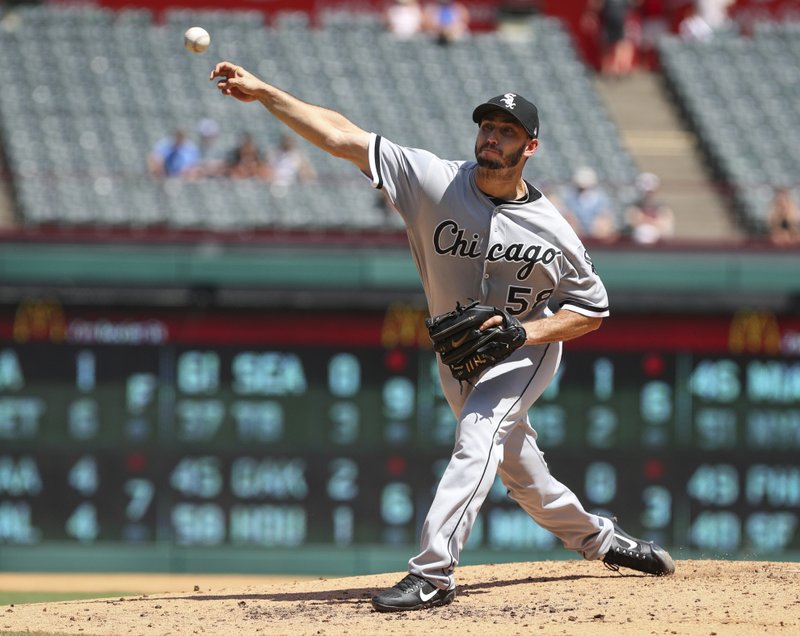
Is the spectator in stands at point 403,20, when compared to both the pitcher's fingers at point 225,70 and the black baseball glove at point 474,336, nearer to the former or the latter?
the pitcher's fingers at point 225,70

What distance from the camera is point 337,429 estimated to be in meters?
11.6

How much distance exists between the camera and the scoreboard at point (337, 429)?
11547 millimetres

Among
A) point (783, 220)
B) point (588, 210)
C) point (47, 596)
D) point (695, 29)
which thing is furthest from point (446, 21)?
point (47, 596)

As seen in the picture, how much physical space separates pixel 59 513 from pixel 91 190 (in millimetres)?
2934

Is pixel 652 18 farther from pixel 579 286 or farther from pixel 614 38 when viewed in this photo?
pixel 579 286

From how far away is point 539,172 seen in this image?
14.2m

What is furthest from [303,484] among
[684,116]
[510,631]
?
[684,116]

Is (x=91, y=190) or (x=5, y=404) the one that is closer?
(x=5, y=404)

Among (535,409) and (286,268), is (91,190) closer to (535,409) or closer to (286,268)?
(286,268)

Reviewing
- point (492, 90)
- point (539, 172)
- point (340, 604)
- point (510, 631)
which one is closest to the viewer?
point (510, 631)

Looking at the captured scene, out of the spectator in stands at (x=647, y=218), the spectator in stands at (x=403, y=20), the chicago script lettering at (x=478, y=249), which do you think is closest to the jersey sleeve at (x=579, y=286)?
the chicago script lettering at (x=478, y=249)

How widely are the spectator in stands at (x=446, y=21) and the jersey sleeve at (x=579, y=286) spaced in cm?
1098

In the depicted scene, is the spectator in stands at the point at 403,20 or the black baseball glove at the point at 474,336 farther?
the spectator in stands at the point at 403,20

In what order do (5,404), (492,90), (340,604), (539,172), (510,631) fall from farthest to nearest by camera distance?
(492,90) → (539,172) → (5,404) → (340,604) → (510,631)
